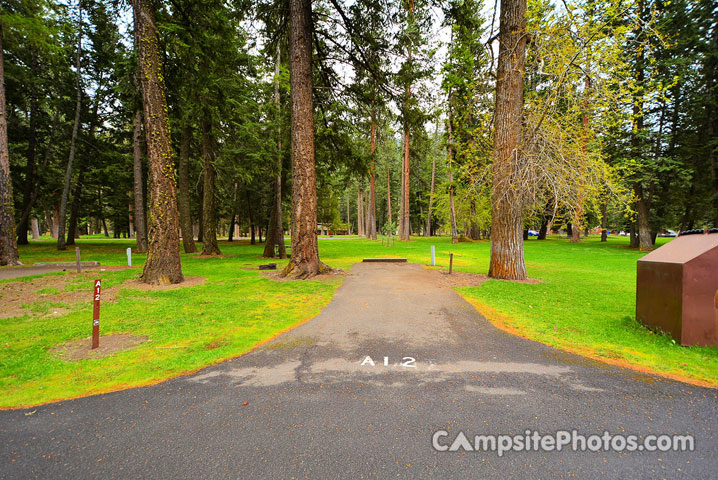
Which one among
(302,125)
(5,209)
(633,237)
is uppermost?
(302,125)

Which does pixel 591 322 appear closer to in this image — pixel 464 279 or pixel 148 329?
pixel 464 279

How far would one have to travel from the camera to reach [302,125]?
1064 cm

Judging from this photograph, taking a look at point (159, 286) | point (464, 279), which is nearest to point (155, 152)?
point (159, 286)

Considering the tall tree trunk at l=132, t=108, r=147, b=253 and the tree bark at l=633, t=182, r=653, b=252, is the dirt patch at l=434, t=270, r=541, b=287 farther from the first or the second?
the tall tree trunk at l=132, t=108, r=147, b=253

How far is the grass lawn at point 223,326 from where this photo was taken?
3793 mm

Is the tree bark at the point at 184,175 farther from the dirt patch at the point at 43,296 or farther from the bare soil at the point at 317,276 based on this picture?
the bare soil at the point at 317,276

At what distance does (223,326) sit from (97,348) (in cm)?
186

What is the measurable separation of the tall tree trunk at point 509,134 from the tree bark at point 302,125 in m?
6.62

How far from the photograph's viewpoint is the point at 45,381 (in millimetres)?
3596

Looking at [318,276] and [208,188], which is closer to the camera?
[318,276]

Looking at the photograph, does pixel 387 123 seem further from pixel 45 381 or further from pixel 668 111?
pixel 668 111

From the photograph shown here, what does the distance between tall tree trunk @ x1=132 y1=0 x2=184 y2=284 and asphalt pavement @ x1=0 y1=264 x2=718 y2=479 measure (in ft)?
23.7

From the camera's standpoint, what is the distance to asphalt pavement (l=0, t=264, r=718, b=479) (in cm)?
225

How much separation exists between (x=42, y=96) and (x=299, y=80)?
1015 inches
